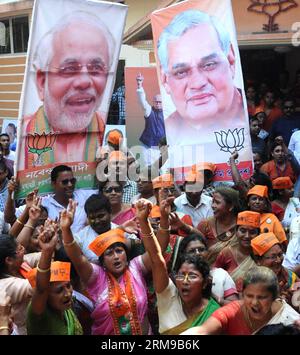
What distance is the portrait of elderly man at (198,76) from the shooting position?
5773mm

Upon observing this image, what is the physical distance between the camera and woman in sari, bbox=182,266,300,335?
3.23 m

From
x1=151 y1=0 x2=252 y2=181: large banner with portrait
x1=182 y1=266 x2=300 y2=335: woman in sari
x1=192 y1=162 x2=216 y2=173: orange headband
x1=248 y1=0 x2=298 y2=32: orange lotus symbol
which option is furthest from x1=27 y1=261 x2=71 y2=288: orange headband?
x1=248 y1=0 x2=298 y2=32: orange lotus symbol

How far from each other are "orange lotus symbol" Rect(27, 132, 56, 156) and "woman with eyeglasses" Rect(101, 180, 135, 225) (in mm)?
581

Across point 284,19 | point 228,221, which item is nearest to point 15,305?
point 228,221

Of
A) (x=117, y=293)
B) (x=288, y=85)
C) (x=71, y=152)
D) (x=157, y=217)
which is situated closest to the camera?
(x=117, y=293)

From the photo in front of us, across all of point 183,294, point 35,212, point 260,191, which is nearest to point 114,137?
point 260,191

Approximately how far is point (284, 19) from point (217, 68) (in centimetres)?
320

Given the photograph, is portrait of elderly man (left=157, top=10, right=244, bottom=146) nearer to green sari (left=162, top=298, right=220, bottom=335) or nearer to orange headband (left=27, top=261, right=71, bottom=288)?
orange headband (left=27, top=261, right=71, bottom=288)

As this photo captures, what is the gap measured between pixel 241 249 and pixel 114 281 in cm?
101

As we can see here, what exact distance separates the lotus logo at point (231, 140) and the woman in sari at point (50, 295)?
8.23 ft

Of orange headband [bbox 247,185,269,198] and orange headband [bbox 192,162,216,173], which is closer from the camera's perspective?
orange headband [bbox 247,185,269,198]

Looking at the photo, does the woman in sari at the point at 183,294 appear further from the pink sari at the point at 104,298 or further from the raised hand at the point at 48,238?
the raised hand at the point at 48,238

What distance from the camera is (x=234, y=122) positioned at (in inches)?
232
